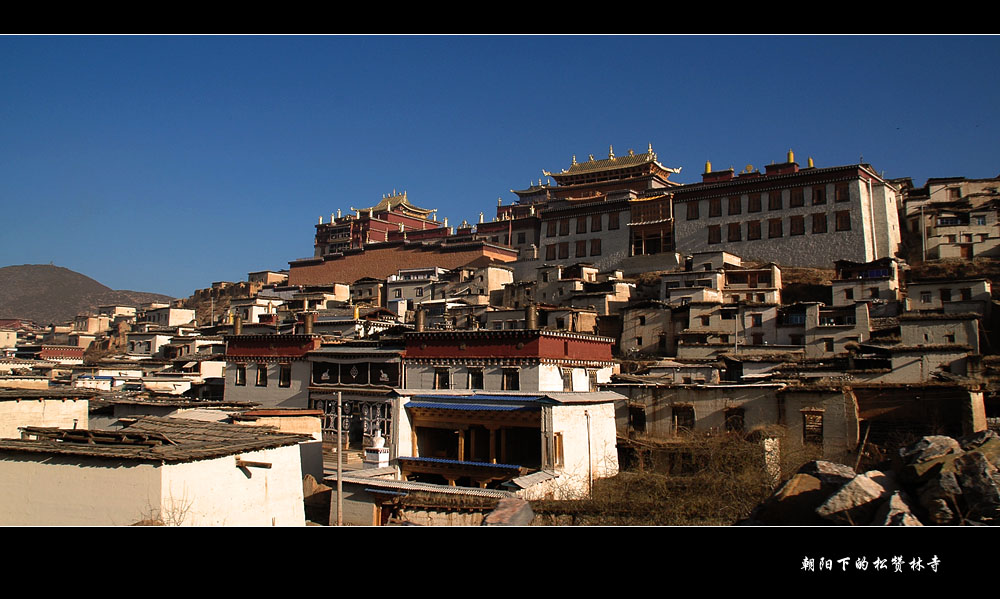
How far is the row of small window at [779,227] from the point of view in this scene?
4388 centimetres

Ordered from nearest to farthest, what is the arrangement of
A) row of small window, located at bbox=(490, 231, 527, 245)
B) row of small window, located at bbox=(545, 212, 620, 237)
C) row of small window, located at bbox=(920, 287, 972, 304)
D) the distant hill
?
1. row of small window, located at bbox=(920, 287, 972, 304)
2. row of small window, located at bbox=(545, 212, 620, 237)
3. row of small window, located at bbox=(490, 231, 527, 245)
4. the distant hill

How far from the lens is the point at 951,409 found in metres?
18.8

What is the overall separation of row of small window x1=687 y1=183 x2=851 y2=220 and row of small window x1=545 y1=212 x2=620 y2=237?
17.5ft

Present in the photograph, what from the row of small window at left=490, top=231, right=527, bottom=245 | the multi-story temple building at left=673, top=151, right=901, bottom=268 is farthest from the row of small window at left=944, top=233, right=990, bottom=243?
the row of small window at left=490, top=231, right=527, bottom=245

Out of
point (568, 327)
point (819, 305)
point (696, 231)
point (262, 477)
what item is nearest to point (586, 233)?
point (696, 231)

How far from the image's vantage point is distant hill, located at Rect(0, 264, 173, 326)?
290ft

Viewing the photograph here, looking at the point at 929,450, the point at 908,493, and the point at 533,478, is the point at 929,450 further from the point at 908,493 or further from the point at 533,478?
the point at 533,478

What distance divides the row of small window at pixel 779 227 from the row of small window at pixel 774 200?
79 centimetres

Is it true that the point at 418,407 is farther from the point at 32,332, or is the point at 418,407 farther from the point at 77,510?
the point at 32,332

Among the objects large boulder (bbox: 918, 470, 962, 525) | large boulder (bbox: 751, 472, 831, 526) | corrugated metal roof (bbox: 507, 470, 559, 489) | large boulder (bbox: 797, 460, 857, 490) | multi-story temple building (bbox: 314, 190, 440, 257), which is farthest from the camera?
multi-story temple building (bbox: 314, 190, 440, 257)

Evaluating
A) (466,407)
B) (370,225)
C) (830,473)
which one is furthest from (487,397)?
(370,225)

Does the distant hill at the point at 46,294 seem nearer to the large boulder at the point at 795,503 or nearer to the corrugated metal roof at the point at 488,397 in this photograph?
the corrugated metal roof at the point at 488,397

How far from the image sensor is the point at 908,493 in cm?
850

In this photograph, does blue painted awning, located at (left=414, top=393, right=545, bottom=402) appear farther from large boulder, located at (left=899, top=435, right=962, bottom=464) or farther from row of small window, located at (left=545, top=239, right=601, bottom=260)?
row of small window, located at (left=545, top=239, right=601, bottom=260)
